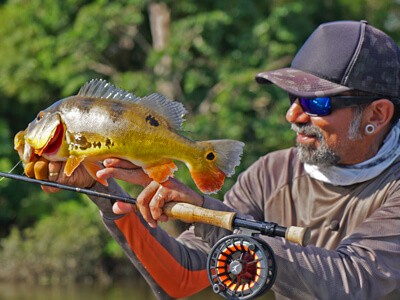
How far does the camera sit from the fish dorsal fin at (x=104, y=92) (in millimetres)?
3298

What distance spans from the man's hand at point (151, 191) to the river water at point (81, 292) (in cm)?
1125

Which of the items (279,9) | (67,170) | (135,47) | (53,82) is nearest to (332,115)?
(67,170)

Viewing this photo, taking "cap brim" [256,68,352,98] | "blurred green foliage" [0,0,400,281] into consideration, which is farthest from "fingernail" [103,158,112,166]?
"blurred green foliage" [0,0,400,281]

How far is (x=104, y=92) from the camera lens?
3322mm

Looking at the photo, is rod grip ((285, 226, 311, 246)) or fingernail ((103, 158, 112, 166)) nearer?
rod grip ((285, 226, 311, 246))

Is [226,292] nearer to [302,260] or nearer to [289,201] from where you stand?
[302,260]

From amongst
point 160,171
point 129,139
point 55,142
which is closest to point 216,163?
point 160,171

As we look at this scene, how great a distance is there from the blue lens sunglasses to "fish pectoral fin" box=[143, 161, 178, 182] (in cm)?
81

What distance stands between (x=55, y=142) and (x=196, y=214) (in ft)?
1.81

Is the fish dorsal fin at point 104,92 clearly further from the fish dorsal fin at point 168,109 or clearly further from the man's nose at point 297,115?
the man's nose at point 297,115

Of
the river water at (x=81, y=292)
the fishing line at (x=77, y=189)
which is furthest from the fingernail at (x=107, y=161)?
the river water at (x=81, y=292)

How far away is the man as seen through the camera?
11.7ft

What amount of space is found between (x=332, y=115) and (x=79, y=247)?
11506 millimetres

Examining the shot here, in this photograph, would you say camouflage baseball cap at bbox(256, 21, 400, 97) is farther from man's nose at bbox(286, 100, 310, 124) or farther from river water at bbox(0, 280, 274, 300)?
river water at bbox(0, 280, 274, 300)
